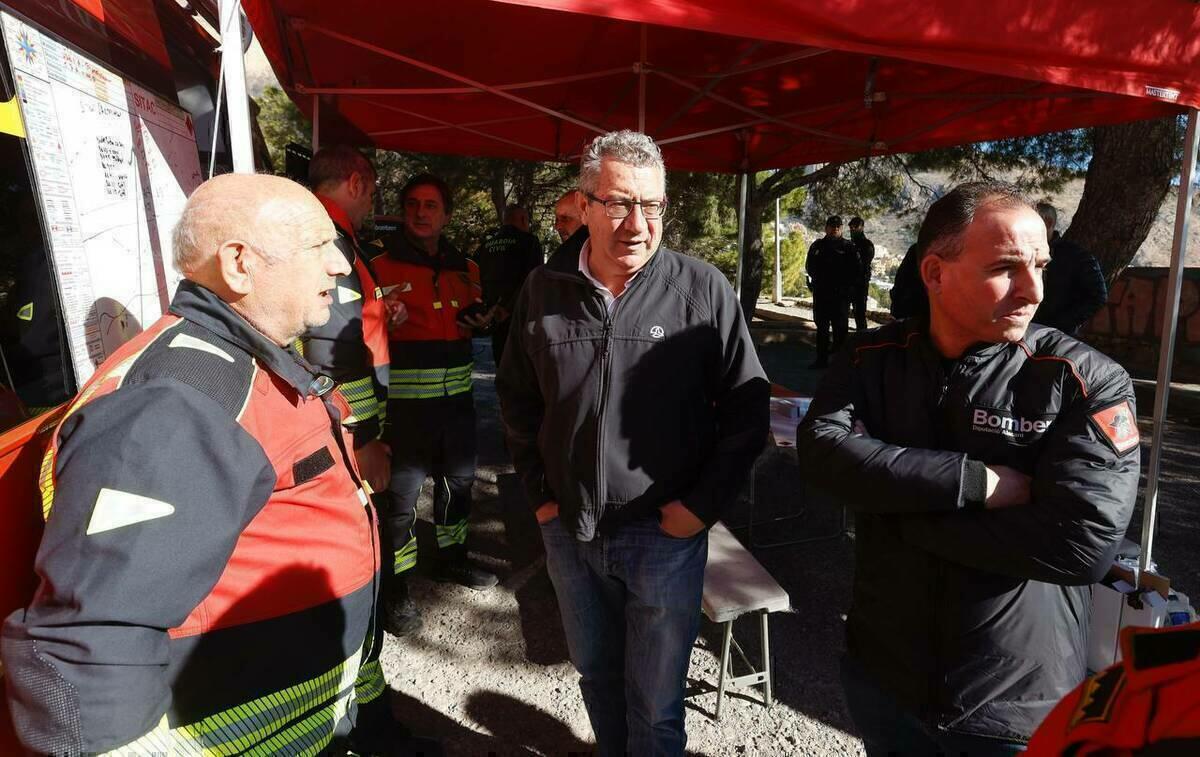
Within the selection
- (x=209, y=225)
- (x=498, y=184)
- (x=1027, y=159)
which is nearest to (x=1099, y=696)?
(x=209, y=225)

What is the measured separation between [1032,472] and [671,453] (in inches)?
31.1

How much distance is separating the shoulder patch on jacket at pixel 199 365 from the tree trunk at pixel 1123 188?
7.86 m

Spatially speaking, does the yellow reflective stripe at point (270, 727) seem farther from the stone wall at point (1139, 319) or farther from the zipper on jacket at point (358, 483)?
the stone wall at point (1139, 319)

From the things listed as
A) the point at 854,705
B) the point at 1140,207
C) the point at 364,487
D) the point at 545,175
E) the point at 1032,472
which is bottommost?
the point at 854,705

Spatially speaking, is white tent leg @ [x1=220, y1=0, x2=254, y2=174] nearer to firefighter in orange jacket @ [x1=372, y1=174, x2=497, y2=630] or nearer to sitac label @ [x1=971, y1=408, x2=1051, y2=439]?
firefighter in orange jacket @ [x1=372, y1=174, x2=497, y2=630]

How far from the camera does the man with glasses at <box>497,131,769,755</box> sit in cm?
165

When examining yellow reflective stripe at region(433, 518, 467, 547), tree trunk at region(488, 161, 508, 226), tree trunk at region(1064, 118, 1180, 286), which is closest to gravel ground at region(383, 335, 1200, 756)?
yellow reflective stripe at region(433, 518, 467, 547)

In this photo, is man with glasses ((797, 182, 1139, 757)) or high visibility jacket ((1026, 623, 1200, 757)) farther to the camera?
man with glasses ((797, 182, 1139, 757))

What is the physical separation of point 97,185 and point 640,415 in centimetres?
137

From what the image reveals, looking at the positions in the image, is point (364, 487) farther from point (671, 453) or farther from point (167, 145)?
point (167, 145)

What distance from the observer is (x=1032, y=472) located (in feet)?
4.13

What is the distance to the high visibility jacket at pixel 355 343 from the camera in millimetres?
2133

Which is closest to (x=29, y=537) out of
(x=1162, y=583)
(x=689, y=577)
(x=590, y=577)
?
(x=590, y=577)

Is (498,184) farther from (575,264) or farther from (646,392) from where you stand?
(646,392)
